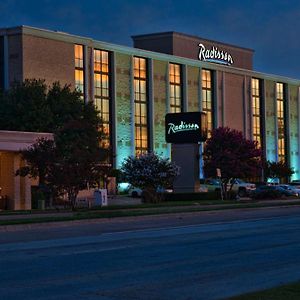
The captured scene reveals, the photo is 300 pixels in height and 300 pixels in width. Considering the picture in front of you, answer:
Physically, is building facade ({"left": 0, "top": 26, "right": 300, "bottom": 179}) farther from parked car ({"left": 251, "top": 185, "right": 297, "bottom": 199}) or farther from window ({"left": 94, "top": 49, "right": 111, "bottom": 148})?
parked car ({"left": 251, "top": 185, "right": 297, "bottom": 199})

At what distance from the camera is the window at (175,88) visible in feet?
294

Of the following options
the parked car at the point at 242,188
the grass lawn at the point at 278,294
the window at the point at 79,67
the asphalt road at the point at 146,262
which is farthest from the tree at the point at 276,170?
the grass lawn at the point at 278,294

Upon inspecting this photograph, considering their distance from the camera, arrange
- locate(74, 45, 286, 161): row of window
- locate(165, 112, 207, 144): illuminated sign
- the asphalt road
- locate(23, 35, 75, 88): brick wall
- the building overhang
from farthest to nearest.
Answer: locate(74, 45, 286, 161): row of window, locate(23, 35, 75, 88): brick wall, locate(165, 112, 207, 144): illuminated sign, the building overhang, the asphalt road

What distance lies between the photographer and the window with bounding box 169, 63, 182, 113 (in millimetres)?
89688

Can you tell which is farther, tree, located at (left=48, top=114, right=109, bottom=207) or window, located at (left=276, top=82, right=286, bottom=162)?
window, located at (left=276, top=82, right=286, bottom=162)

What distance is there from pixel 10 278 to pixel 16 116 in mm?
45903

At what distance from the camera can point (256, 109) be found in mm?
103875

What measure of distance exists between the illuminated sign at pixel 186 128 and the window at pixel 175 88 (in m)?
34.7

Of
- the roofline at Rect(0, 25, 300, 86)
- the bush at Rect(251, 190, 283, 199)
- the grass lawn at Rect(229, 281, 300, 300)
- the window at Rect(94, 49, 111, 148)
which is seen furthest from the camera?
the window at Rect(94, 49, 111, 148)

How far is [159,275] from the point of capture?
1269 cm

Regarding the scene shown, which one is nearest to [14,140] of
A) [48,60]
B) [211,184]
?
[211,184]

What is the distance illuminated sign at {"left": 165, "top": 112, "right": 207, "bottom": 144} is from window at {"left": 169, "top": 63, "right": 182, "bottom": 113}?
3470cm

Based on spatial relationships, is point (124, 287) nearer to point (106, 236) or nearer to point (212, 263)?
point (212, 263)

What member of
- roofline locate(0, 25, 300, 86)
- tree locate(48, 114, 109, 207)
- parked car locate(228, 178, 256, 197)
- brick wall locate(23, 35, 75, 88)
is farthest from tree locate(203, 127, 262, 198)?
roofline locate(0, 25, 300, 86)
